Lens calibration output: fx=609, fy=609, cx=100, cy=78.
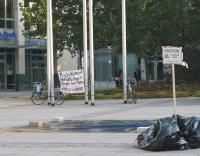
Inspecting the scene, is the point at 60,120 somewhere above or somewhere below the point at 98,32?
below

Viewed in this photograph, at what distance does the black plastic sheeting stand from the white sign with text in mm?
18643

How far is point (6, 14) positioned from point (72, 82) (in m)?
22.8

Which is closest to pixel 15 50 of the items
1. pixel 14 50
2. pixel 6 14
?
pixel 14 50

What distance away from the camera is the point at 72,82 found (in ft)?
108

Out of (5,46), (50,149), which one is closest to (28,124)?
(50,149)

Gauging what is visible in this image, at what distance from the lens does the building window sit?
5322 centimetres

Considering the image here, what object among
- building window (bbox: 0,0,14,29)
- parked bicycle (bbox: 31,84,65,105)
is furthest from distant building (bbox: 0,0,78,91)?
parked bicycle (bbox: 31,84,65,105)

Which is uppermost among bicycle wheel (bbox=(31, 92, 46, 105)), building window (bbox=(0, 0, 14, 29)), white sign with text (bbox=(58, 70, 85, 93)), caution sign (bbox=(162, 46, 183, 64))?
building window (bbox=(0, 0, 14, 29))

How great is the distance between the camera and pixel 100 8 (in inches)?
1678

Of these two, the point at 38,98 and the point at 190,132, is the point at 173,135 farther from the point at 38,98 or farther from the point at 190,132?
the point at 38,98

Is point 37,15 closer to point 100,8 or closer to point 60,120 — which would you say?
point 100,8

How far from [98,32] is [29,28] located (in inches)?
239

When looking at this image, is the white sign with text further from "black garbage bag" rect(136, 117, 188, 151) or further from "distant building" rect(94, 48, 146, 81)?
"distant building" rect(94, 48, 146, 81)

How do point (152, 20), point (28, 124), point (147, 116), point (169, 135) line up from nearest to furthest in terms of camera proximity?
1. point (169, 135)
2. point (28, 124)
3. point (147, 116)
4. point (152, 20)
